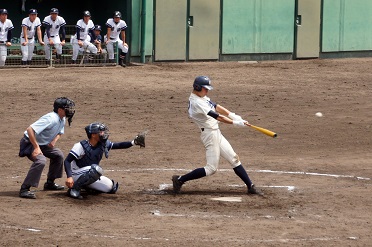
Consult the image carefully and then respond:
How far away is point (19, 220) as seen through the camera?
11.1 m

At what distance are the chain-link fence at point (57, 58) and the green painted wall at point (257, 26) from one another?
394 centimetres

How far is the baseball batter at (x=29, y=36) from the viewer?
2359 centimetres

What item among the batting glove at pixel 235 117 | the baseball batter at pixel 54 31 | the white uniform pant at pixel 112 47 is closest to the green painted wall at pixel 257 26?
the white uniform pant at pixel 112 47

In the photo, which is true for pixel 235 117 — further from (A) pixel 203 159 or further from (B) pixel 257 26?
(B) pixel 257 26

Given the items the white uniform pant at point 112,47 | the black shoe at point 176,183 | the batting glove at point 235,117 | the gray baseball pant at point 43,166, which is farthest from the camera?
the white uniform pant at point 112,47

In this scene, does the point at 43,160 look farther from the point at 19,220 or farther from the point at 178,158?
the point at 178,158

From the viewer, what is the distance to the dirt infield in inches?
427

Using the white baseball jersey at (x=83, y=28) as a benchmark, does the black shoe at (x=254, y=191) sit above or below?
below

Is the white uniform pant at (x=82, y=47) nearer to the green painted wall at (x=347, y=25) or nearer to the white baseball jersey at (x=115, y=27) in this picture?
the white baseball jersey at (x=115, y=27)

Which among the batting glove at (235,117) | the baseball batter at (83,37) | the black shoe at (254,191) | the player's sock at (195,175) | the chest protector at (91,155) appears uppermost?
the baseball batter at (83,37)

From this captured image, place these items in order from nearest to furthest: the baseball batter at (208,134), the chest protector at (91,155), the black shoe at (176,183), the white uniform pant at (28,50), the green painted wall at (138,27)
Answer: the chest protector at (91,155), the baseball batter at (208,134), the black shoe at (176,183), the white uniform pant at (28,50), the green painted wall at (138,27)

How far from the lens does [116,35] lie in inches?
984

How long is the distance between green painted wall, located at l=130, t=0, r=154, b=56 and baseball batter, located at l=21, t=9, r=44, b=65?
274 cm

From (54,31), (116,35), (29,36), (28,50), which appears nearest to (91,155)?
(28,50)
